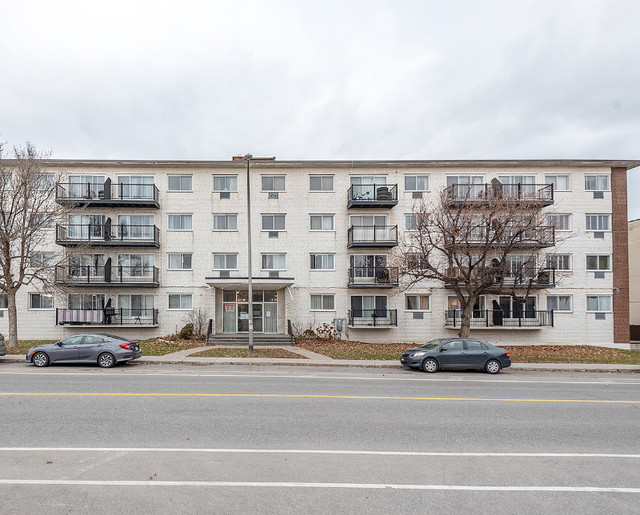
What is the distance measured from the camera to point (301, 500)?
436 centimetres

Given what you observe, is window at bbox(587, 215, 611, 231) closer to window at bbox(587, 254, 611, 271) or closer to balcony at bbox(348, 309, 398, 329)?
window at bbox(587, 254, 611, 271)

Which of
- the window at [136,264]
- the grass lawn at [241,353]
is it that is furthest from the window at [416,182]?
the window at [136,264]

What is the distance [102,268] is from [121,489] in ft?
77.2

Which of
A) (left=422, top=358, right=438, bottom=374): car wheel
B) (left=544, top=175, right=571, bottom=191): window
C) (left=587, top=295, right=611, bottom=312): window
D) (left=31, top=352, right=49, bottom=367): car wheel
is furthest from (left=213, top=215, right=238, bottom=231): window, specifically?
(left=587, top=295, right=611, bottom=312): window

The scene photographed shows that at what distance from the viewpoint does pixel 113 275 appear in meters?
25.1

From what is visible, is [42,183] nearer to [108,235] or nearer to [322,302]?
[108,235]

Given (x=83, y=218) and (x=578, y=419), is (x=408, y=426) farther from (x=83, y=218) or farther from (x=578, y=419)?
(x=83, y=218)

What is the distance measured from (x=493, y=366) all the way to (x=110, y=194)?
23417mm

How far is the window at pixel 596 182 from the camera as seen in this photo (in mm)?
26172

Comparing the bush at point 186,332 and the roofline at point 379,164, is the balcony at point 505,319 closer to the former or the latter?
the roofline at point 379,164

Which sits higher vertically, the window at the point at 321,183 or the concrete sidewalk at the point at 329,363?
the window at the point at 321,183

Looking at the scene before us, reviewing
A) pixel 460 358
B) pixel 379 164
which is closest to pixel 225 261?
pixel 379 164

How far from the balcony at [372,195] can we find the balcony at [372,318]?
667cm

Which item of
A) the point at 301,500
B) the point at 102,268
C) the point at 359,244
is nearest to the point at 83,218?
the point at 102,268
